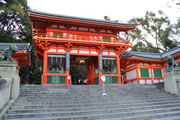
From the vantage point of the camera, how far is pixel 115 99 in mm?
8406

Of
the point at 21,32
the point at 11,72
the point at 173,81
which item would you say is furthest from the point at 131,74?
the point at 21,32

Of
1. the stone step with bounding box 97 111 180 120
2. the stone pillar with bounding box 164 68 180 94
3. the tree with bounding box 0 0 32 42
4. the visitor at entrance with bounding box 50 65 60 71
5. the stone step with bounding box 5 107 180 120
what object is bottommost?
the stone step with bounding box 97 111 180 120

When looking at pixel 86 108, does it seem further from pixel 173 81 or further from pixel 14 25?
pixel 14 25

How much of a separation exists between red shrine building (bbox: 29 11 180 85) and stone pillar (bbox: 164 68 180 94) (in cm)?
541

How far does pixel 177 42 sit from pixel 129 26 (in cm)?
1911

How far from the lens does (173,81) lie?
1018cm

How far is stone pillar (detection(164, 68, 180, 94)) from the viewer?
32.9 feet

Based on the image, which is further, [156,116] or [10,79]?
[10,79]

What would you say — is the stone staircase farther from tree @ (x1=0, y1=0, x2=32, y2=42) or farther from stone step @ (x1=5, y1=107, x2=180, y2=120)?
tree @ (x1=0, y1=0, x2=32, y2=42)

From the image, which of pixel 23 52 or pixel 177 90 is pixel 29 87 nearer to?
pixel 23 52

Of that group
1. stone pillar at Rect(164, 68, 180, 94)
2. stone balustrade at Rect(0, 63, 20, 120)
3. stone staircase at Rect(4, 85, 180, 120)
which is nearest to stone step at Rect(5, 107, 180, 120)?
stone staircase at Rect(4, 85, 180, 120)

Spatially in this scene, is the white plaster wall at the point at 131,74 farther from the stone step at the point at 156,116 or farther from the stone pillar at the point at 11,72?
the stone pillar at the point at 11,72

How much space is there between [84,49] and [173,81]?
29.8 ft

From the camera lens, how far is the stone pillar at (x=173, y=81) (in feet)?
32.9
